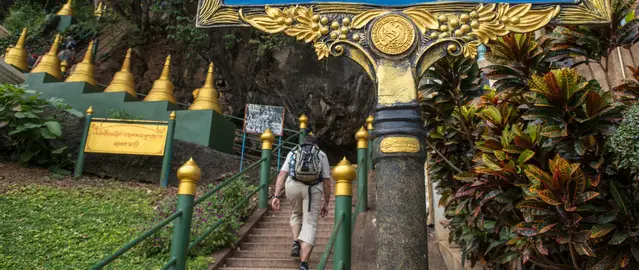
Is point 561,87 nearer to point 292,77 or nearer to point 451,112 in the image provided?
point 451,112

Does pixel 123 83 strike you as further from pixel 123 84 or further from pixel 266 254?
pixel 266 254

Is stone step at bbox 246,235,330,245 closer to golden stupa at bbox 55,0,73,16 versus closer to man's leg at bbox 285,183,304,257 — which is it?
man's leg at bbox 285,183,304,257

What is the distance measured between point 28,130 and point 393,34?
768cm

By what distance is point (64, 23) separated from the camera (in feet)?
59.7

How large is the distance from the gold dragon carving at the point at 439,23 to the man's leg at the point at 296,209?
182 centimetres

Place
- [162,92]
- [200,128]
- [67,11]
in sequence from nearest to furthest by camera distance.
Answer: [200,128] → [162,92] → [67,11]

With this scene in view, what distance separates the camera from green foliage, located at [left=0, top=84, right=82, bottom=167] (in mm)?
8125

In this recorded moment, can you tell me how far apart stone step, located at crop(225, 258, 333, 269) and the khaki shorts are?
0.43 meters

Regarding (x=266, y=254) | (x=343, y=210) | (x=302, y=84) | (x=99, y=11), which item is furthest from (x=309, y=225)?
(x=99, y=11)

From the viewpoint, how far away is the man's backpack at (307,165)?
4863 mm

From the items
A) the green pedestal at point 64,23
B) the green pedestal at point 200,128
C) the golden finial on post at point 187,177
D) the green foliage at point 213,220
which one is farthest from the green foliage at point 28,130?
the green pedestal at point 64,23

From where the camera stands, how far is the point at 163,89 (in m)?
10.1

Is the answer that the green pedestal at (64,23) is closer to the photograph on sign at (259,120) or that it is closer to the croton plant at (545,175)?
the photograph on sign at (259,120)

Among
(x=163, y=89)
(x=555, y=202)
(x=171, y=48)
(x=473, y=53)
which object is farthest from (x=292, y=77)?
(x=555, y=202)
